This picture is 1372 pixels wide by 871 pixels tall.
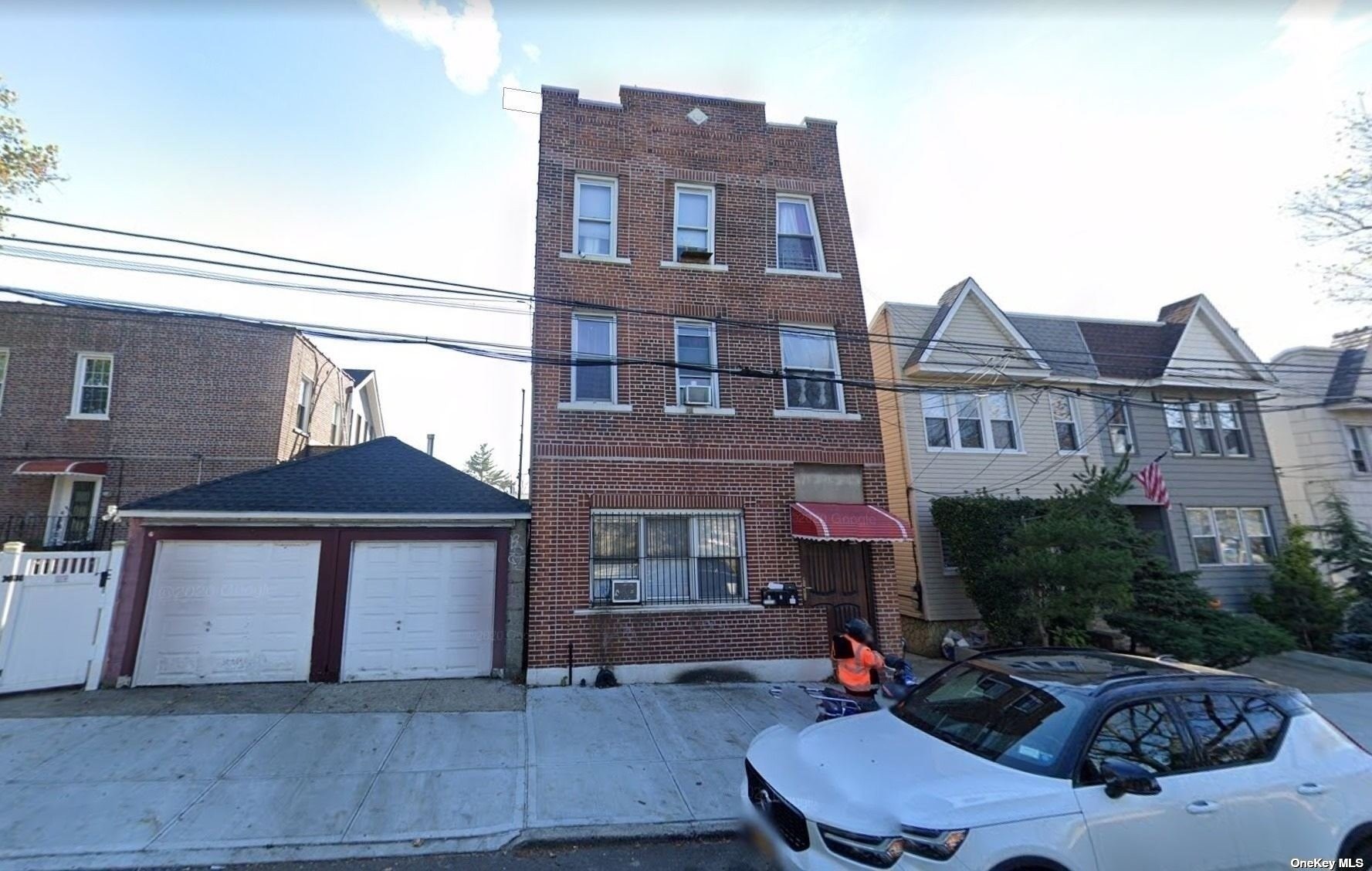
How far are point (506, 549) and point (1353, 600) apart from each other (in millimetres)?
18536

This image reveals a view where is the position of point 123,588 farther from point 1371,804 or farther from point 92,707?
point 1371,804

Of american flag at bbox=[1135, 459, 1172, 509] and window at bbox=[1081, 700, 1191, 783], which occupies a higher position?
american flag at bbox=[1135, 459, 1172, 509]

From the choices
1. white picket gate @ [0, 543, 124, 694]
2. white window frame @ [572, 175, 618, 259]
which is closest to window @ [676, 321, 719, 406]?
white window frame @ [572, 175, 618, 259]

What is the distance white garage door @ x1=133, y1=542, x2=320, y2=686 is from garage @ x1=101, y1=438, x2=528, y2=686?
16 mm

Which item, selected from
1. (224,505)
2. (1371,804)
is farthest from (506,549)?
(1371,804)

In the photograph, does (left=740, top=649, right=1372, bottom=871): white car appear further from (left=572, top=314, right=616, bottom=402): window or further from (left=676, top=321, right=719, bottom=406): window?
(left=572, top=314, right=616, bottom=402): window

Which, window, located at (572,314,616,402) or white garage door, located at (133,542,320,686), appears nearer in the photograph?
white garage door, located at (133,542,320,686)

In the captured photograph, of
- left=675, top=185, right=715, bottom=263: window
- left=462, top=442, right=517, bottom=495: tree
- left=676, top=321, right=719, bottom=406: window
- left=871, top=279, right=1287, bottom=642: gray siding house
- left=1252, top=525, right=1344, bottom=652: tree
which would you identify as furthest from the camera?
left=462, top=442, right=517, bottom=495: tree

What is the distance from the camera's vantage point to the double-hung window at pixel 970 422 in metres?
13.4

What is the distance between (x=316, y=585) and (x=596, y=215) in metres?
7.81

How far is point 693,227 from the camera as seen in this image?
10977 millimetres

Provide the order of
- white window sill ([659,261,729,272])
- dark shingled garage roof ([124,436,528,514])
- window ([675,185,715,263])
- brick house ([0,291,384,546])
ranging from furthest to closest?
brick house ([0,291,384,546]), window ([675,185,715,263]), white window sill ([659,261,729,272]), dark shingled garage roof ([124,436,528,514])

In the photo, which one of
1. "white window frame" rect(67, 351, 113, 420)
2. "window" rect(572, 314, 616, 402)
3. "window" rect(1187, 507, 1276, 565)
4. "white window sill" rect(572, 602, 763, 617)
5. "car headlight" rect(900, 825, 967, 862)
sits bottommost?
"car headlight" rect(900, 825, 967, 862)

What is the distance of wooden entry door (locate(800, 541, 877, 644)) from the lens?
32.2 ft
